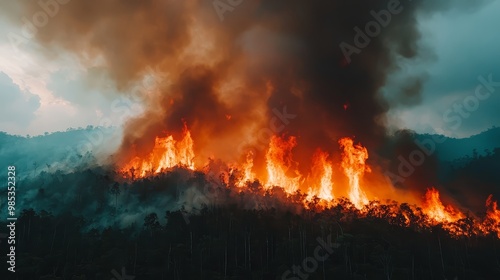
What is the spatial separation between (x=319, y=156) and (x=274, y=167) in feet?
60.6

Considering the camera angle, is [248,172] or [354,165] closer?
[354,165]

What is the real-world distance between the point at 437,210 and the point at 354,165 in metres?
35.4

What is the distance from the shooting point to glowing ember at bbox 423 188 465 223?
481 ft

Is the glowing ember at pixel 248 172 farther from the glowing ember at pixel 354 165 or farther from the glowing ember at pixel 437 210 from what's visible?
the glowing ember at pixel 437 210

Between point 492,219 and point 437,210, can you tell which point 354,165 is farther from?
point 492,219

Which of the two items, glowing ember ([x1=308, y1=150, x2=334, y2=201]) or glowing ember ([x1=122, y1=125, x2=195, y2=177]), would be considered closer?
glowing ember ([x1=308, y1=150, x2=334, y2=201])

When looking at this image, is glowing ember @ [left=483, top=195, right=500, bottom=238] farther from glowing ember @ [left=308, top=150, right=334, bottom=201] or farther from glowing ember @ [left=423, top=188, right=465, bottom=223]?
glowing ember @ [left=308, top=150, right=334, bottom=201]

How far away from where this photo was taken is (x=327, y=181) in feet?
507

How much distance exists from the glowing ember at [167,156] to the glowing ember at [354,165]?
215 ft

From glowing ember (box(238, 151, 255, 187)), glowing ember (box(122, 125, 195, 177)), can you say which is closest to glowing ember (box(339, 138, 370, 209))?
glowing ember (box(238, 151, 255, 187))

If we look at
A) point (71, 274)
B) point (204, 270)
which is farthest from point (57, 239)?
point (204, 270)

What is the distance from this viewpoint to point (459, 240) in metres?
134

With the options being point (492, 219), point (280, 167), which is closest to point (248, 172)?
point (280, 167)

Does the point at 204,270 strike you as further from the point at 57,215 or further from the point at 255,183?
the point at 57,215
